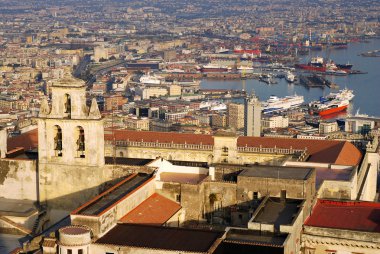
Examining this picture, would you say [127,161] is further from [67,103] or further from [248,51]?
Answer: [248,51]

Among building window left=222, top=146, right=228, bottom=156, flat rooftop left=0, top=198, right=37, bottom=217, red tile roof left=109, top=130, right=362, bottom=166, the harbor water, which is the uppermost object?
building window left=222, top=146, right=228, bottom=156

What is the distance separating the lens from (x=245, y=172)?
16.1m

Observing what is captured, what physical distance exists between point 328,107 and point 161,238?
201 feet

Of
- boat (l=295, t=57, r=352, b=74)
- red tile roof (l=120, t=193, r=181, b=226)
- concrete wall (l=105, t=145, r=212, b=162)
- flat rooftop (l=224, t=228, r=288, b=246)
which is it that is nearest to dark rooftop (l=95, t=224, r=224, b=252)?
flat rooftop (l=224, t=228, r=288, b=246)

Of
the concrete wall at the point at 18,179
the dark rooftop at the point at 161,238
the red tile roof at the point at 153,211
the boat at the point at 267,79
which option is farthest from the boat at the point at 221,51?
the dark rooftop at the point at 161,238

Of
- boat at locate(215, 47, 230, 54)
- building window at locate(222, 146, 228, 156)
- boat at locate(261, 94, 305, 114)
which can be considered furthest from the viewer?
A: boat at locate(215, 47, 230, 54)

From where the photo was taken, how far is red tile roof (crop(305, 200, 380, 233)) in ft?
46.2

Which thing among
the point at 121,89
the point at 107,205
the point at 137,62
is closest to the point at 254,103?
the point at 107,205

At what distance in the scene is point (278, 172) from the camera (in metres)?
15.9

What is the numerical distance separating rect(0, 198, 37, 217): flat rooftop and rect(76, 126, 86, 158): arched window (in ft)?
4.94

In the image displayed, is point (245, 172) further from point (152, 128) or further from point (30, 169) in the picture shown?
point (152, 128)

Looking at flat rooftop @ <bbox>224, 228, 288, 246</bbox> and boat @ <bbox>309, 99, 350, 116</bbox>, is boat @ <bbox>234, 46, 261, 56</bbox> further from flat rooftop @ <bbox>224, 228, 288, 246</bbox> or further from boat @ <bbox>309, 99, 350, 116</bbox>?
flat rooftop @ <bbox>224, 228, 288, 246</bbox>

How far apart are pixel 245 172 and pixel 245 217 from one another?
982mm

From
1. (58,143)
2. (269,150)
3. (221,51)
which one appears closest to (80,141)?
(58,143)
